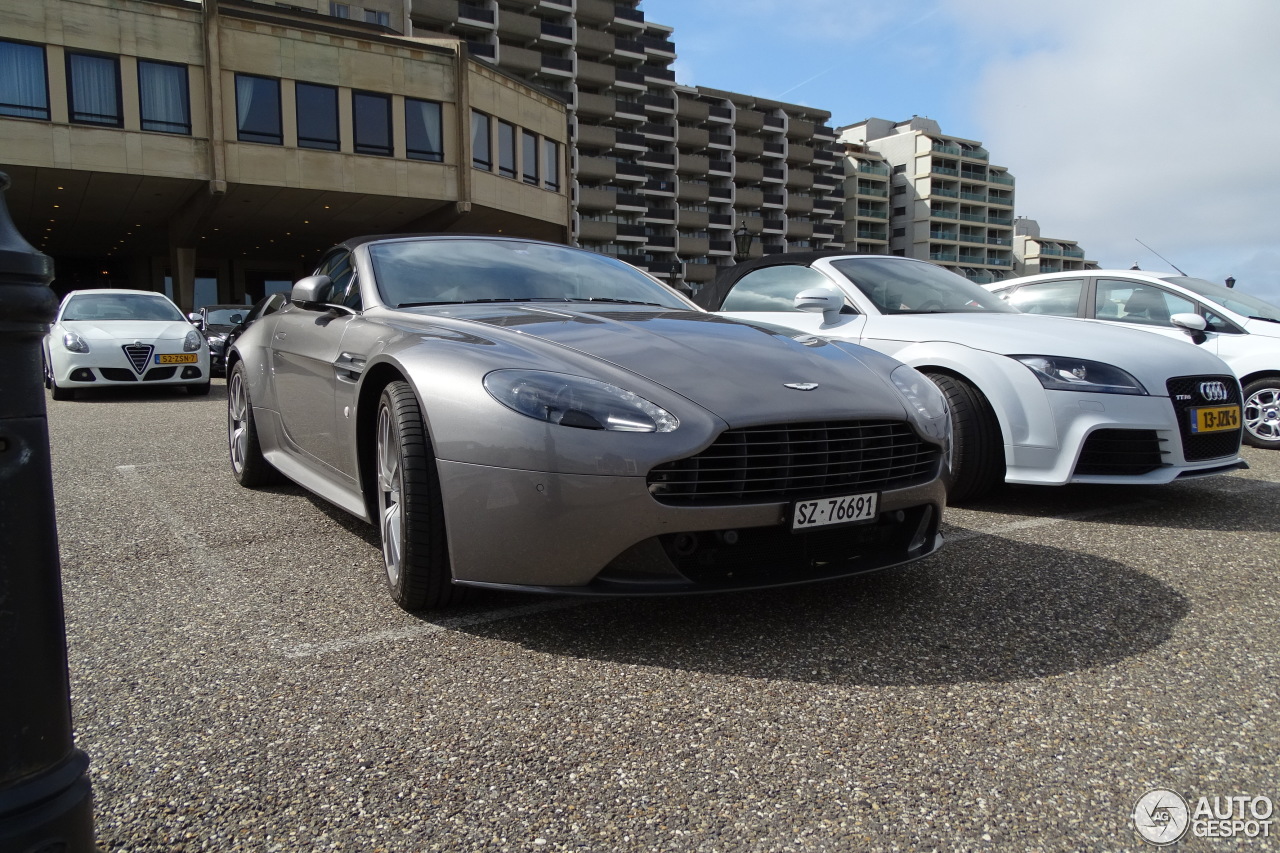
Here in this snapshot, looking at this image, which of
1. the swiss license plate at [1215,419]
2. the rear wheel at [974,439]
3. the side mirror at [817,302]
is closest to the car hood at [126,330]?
the side mirror at [817,302]

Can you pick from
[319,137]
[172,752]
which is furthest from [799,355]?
[319,137]

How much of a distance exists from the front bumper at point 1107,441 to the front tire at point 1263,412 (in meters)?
3.50

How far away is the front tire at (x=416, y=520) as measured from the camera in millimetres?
2631

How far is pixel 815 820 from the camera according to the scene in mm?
1657

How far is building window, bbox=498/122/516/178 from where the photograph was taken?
33062 millimetres

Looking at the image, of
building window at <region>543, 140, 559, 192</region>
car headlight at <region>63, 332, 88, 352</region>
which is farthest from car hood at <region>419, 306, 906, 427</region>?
building window at <region>543, 140, 559, 192</region>

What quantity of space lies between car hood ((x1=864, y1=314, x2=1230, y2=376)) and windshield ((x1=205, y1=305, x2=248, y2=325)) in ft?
48.6

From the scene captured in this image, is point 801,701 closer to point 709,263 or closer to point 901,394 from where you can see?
point 901,394

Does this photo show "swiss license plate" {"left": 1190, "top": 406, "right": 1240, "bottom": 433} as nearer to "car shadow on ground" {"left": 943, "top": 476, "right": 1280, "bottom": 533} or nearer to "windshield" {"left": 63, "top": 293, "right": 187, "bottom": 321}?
"car shadow on ground" {"left": 943, "top": 476, "right": 1280, "bottom": 533}

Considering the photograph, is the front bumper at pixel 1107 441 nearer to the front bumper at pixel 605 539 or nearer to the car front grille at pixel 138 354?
the front bumper at pixel 605 539

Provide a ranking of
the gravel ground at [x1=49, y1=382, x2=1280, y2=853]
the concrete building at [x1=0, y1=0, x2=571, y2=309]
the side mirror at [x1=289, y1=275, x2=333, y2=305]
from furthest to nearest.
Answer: the concrete building at [x1=0, y1=0, x2=571, y2=309]
the side mirror at [x1=289, y1=275, x2=333, y2=305]
the gravel ground at [x1=49, y1=382, x2=1280, y2=853]

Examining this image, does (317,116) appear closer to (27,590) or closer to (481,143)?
(481,143)

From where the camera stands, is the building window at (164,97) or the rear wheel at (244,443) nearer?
the rear wheel at (244,443)

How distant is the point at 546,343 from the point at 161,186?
3006cm
